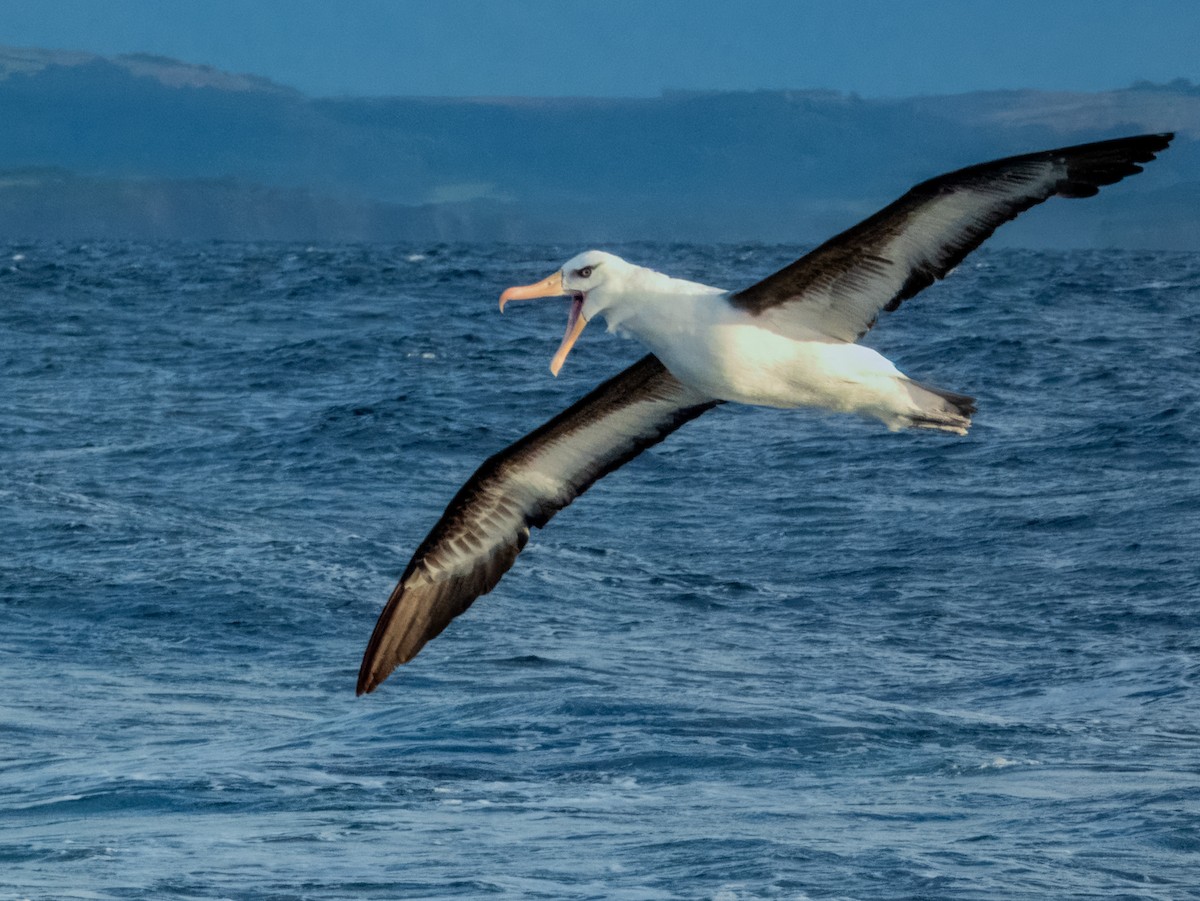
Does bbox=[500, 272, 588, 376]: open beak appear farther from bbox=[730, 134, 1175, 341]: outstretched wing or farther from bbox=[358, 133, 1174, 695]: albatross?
bbox=[730, 134, 1175, 341]: outstretched wing

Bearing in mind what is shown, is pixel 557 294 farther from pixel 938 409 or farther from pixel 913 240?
pixel 938 409

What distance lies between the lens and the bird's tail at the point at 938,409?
382 inches

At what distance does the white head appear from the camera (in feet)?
32.4

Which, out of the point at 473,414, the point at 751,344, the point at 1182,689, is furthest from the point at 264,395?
the point at 751,344

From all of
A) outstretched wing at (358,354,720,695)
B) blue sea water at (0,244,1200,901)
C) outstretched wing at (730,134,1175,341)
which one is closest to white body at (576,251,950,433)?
outstretched wing at (730,134,1175,341)

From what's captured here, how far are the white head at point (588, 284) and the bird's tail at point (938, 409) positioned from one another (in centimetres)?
178

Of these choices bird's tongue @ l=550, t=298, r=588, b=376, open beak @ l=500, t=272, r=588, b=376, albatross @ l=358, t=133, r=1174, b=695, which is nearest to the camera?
albatross @ l=358, t=133, r=1174, b=695

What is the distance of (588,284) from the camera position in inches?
393

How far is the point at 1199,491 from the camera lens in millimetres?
33312

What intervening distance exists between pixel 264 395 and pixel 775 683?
26.7m

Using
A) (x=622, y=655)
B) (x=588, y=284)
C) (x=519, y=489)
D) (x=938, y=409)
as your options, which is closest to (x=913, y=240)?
(x=938, y=409)

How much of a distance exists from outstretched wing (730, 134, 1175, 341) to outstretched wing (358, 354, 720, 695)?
196 cm

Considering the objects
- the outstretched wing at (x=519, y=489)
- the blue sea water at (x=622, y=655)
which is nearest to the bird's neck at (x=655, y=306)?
the outstretched wing at (x=519, y=489)

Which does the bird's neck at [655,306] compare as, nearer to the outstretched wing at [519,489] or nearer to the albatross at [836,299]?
the albatross at [836,299]
